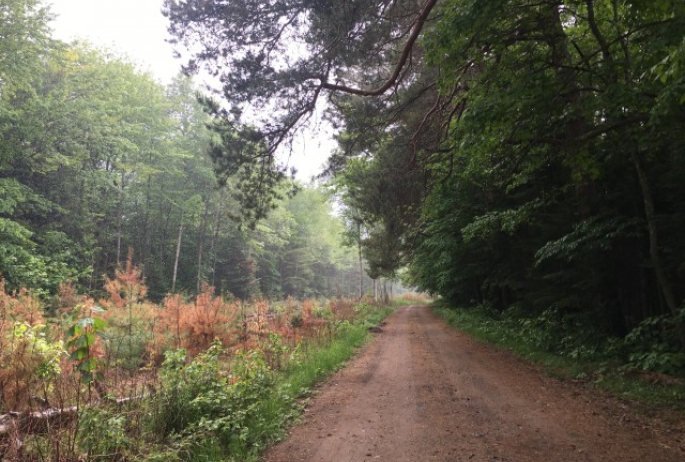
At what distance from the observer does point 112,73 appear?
2427cm

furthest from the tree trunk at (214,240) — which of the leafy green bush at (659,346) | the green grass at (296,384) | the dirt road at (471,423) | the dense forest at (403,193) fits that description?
the leafy green bush at (659,346)

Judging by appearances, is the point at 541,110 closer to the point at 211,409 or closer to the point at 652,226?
the point at 652,226

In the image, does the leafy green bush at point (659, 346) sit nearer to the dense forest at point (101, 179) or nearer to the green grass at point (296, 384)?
the green grass at point (296, 384)

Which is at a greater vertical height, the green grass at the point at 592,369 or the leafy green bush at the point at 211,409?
the green grass at the point at 592,369

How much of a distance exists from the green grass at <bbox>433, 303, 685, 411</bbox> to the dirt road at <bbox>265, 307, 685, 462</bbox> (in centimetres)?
38

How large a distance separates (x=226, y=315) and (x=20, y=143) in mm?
18571

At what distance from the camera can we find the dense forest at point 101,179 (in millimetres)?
17938

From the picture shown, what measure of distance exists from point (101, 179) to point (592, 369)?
28617 millimetres

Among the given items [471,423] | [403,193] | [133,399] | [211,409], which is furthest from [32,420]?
[403,193]

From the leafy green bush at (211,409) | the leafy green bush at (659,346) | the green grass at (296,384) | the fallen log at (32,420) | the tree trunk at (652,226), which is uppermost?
the tree trunk at (652,226)

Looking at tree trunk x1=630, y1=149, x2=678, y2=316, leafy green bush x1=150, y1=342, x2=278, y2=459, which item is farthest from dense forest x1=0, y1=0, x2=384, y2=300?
tree trunk x1=630, y1=149, x2=678, y2=316

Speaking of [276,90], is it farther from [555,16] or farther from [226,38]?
[555,16]

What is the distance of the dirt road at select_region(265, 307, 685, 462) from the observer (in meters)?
3.97

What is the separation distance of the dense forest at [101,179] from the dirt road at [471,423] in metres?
5.67
